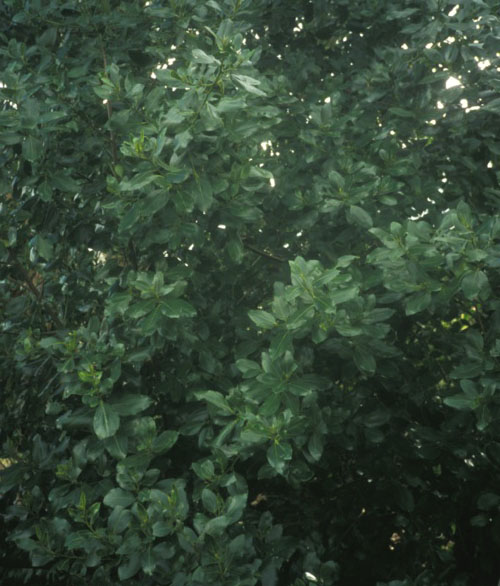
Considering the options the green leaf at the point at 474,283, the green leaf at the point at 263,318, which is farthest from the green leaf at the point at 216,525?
the green leaf at the point at 474,283

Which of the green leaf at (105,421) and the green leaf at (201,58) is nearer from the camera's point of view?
the green leaf at (201,58)

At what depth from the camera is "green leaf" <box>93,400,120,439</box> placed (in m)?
2.65

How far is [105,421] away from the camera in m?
2.67

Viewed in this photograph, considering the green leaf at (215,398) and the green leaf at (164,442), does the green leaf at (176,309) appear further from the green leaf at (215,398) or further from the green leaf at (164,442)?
the green leaf at (164,442)

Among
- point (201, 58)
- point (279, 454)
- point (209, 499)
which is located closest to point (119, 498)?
point (209, 499)

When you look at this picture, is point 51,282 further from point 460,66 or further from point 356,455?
point 460,66

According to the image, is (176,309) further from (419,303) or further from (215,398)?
(419,303)

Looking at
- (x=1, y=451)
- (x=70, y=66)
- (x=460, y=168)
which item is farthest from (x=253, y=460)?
(x=70, y=66)

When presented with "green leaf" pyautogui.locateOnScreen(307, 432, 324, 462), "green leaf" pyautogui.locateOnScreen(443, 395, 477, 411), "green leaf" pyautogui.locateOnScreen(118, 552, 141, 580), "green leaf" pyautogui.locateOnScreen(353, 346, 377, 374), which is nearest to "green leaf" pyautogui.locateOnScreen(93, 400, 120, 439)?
"green leaf" pyautogui.locateOnScreen(118, 552, 141, 580)

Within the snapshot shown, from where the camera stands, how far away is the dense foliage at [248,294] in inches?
102

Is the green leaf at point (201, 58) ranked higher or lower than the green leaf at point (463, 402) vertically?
higher

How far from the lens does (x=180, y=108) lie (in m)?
2.50

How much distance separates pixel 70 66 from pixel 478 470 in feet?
8.09

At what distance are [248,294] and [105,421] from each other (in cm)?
109
